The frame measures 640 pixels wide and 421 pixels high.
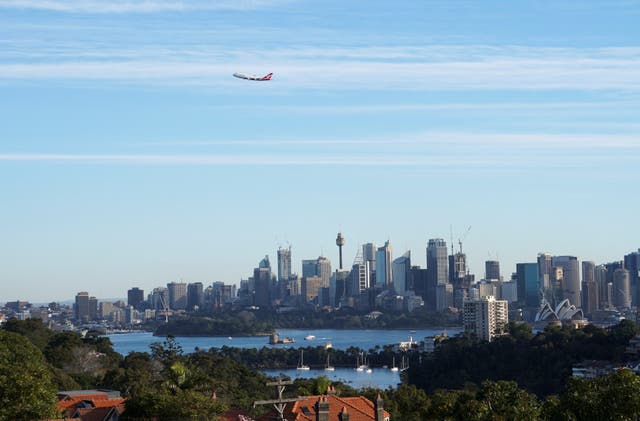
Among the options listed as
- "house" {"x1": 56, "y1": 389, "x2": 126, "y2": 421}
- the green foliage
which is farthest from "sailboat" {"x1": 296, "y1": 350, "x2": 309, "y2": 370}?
"house" {"x1": 56, "y1": 389, "x2": 126, "y2": 421}

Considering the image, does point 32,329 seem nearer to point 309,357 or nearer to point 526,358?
point 526,358

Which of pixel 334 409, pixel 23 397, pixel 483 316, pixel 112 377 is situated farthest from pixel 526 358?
pixel 23 397

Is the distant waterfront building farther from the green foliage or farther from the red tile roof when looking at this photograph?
the red tile roof

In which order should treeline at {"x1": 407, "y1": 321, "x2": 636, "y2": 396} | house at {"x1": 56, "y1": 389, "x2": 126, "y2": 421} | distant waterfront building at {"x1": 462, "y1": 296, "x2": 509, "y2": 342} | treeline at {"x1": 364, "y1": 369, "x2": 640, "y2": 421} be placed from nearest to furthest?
treeline at {"x1": 364, "y1": 369, "x2": 640, "y2": 421}
house at {"x1": 56, "y1": 389, "x2": 126, "y2": 421}
treeline at {"x1": 407, "y1": 321, "x2": 636, "y2": 396}
distant waterfront building at {"x1": 462, "y1": 296, "x2": 509, "y2": 342}

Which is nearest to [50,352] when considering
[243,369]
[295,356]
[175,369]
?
[243,369]

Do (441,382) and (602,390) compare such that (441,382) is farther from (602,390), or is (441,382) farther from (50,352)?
(602,390)

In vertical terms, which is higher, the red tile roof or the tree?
the tree

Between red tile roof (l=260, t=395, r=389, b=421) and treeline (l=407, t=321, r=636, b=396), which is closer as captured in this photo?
red tile roof (l=260, t=395, r=389, b=421)

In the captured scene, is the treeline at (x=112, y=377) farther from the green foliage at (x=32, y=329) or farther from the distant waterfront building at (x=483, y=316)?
the distant waterfront building at (x=483, y=316)

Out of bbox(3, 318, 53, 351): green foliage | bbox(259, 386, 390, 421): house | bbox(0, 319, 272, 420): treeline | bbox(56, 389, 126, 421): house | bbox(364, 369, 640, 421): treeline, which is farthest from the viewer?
bbox(3, 318, 53, 351): green foliage
